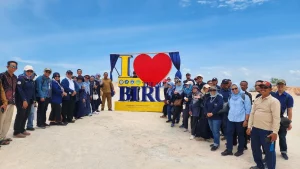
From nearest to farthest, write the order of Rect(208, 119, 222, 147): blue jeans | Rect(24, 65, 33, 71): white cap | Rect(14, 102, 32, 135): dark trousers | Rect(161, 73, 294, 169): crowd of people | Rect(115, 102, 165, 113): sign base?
Rect(161, 73, 294, 169): crowd of people
Rect(208, 119, 222, 147): blue jeans
Rect(14, 102, 32, 135): dark trousers
Rect(24, 65, 33, 71): white cap
Rect(115, 102, 165, 113): sign base

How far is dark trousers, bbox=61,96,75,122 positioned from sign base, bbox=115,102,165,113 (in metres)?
3.64

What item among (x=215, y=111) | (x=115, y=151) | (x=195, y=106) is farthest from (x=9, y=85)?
(x=215, y=111)

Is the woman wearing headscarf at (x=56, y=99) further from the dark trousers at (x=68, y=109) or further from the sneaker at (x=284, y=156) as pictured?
the sneaker at (x=284, y=156)

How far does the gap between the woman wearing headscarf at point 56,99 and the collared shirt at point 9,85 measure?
1896 millimetres

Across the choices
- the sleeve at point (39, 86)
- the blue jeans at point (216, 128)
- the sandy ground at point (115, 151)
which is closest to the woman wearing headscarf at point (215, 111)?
the blue jeans at point (216, 128)

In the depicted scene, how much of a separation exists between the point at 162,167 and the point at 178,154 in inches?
39.0

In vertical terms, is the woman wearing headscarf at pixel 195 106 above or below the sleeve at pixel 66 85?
below

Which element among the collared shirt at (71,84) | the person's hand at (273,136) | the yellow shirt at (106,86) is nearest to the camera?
the person's hand at (273,136)

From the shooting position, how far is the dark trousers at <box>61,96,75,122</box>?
8758 mm

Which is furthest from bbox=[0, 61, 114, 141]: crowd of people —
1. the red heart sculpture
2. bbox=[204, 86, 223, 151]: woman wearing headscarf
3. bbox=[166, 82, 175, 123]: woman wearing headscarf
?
bbox=[204, 86, 223, 151]: woman wearing headscarf

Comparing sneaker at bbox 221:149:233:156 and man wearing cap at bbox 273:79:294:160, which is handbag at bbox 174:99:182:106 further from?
man wearing cap at bbox 273:79:294:160

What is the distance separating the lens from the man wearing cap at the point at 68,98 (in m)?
8.61

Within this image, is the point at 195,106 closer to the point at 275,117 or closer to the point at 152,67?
the point at 275,117

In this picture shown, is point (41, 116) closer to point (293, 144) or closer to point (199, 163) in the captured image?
point (199, 163)
